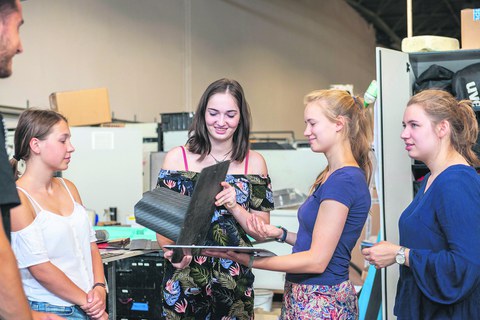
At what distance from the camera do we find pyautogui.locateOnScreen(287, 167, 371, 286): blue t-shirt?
5.84 ft

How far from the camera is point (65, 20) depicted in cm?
658

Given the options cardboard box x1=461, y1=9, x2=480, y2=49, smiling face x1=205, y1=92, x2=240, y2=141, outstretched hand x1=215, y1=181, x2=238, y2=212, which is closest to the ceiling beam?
cardboard box x1=461, y1=9, x2=480, y2=49

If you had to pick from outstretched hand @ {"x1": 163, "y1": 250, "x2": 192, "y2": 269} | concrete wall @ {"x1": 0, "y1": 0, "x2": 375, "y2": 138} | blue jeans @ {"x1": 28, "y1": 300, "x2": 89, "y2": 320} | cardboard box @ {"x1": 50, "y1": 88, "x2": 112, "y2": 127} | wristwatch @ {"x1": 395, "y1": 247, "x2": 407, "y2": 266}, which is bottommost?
blue jeans @ {"x1": 28, "y1": 300, "x2": 89, "y2": 320}

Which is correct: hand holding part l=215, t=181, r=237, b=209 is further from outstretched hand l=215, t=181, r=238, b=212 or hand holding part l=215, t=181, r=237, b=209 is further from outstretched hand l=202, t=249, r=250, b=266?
outstretched hand l=202, t=249, r=250, b=266

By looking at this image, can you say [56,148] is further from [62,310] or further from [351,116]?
[351,116]

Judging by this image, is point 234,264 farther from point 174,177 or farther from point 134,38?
point 134,38

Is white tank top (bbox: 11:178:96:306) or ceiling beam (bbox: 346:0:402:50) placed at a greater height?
ceiling beam (bbox: 346:0:402:50)

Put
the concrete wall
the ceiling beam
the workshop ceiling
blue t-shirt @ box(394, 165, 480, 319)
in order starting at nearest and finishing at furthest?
blue t-shirt @ box(394, 165, 480, 319) → the concrete wall → the workshop ceiling → the ceiling beam

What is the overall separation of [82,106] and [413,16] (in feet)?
37.8

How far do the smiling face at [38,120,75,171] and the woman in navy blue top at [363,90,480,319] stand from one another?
3.44ft

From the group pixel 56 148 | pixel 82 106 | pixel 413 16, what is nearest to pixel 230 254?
pixel 56 148

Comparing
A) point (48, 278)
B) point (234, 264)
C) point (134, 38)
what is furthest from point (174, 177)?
point (134, 38)

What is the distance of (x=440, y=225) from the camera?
1.75 m

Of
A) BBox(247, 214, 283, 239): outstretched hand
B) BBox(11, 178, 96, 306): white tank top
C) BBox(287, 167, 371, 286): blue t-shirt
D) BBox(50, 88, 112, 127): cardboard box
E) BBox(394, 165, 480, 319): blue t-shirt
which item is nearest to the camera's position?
BBox(394, 165, 480, 319): blue t-shirt
